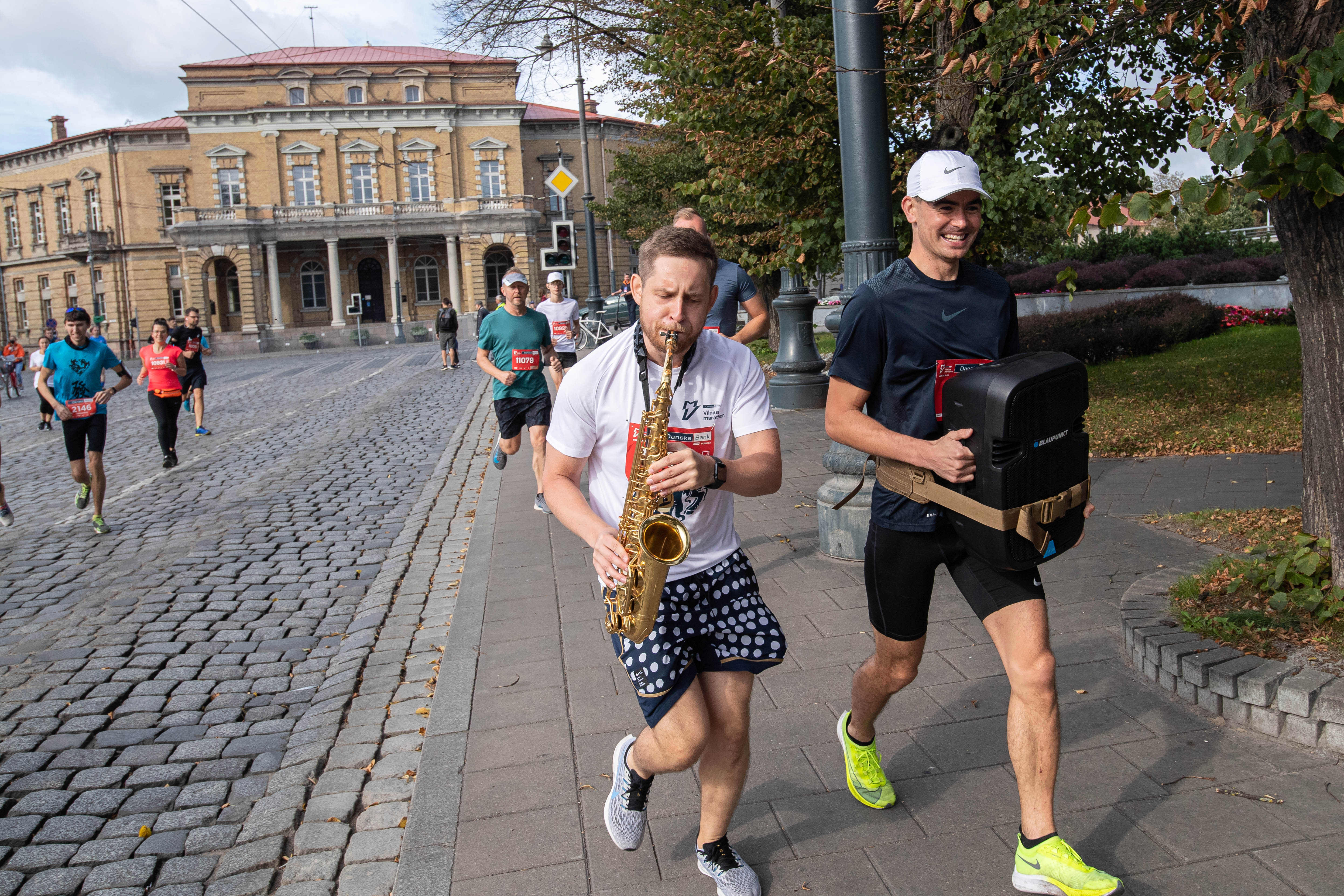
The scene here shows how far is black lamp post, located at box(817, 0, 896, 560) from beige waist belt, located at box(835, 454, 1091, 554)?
253 cm

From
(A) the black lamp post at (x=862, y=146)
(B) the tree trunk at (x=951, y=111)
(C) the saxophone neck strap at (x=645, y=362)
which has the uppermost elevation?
(B) the tree trunk at (x=951, y=111)

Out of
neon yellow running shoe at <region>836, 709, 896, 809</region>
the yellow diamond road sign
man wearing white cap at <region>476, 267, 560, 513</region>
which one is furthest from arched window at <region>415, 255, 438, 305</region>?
neon yellow running shoe at <region>836, 709, 896, 809</region>

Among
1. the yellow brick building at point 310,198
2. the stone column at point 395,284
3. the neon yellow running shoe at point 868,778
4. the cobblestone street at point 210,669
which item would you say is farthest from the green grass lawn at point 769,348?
the yellow brick building at point 310,198

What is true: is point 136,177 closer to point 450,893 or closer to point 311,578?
point 311,578

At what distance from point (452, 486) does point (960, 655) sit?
22.0ft

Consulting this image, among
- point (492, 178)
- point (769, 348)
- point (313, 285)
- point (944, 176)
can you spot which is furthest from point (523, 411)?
point (313, 285)

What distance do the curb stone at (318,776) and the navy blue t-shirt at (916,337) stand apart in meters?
2.09

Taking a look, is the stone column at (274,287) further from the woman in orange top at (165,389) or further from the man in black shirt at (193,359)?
the woman in orange top at (165,389)

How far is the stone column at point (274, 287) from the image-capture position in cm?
6031

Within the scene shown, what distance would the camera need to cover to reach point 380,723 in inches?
177

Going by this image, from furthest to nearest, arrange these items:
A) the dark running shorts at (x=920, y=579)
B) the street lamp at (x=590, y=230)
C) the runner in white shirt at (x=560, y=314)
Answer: the street lamp at (x=590, y=230) → the runner in white shirt at (x=560, y=314) → the dark running shorts at (x=920, y=579)

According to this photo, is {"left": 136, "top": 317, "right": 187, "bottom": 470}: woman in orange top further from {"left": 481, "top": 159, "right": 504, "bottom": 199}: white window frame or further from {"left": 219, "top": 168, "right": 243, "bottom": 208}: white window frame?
{"left": 219, "top": 168, "right": 243, "bottom": 208}: white window frame

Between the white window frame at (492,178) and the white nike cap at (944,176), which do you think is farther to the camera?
the white window frame at (492,178)

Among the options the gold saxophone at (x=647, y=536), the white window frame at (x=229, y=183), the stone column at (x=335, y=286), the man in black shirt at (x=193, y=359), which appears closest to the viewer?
the gold saxophone at (x=647, y=536)
